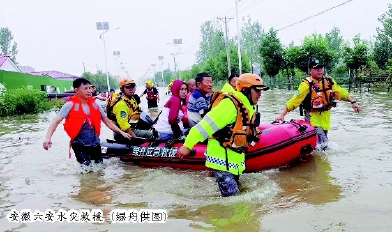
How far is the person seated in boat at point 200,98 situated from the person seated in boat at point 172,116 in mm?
200

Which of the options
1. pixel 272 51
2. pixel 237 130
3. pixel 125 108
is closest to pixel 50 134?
pixel 125 108

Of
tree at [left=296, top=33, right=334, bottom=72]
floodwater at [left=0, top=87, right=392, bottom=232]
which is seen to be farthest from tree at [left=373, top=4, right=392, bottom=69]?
floodwater at [left=0, top=87, right=392, bottom=232]

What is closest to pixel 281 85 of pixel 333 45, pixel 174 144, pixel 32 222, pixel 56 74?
pixel 333 45

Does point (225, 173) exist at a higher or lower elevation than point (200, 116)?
lower

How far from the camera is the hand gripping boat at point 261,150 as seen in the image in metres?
5.31

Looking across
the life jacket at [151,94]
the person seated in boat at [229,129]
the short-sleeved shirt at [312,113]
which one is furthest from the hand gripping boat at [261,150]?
the life jacket at [151,94]

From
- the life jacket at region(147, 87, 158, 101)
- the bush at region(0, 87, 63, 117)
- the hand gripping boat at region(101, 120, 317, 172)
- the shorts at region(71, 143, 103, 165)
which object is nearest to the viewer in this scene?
the hand gripping boat at region(101, 120, 317, 172)

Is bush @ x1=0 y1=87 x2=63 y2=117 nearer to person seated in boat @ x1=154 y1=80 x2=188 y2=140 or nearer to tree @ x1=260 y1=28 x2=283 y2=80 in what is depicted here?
person seated in boat @ x1=154 y1=80 x2=188 y2=140

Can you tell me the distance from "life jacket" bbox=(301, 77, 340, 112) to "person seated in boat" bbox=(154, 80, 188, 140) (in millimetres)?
1879

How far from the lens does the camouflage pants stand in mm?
4074

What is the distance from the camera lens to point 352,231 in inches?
128

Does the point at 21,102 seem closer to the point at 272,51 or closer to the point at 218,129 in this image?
the point at 218,129

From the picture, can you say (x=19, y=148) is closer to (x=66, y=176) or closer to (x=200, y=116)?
(x=66, y=176)

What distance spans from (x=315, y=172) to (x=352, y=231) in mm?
2181
